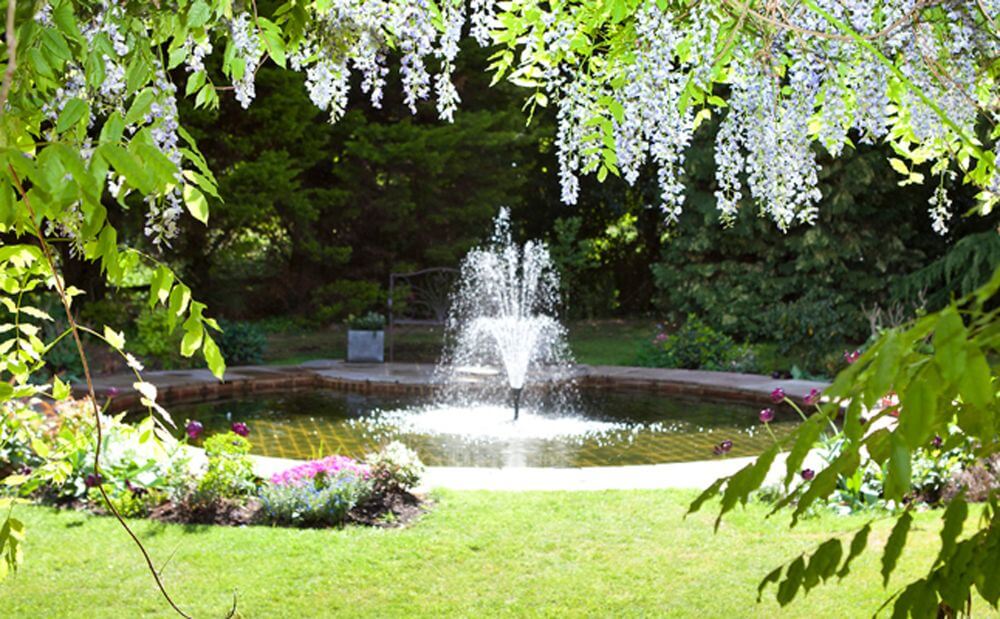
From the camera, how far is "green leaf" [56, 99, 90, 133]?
1484 millimetres

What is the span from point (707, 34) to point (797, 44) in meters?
0.42

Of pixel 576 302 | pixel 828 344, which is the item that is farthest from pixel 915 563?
pixel 576 302

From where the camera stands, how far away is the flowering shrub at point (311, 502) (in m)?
5.10

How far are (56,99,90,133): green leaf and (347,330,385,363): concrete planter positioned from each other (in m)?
11.2

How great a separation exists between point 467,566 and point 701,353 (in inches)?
326

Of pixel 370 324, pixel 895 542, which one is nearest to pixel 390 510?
pixel 895 542

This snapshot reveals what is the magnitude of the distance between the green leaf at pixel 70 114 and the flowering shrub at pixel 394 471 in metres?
4.05

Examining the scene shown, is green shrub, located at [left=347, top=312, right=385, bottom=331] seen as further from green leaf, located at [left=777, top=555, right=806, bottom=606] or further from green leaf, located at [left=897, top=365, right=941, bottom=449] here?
green leaf, located at [left=897, top=365, right=941, bottom=449]

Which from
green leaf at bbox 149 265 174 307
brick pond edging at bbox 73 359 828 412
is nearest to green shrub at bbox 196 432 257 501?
green leaf at bbox 149 265 174 307

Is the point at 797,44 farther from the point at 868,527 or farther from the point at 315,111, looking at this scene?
the point at 315,111

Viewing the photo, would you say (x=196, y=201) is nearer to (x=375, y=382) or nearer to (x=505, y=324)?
(x=375, y=382)

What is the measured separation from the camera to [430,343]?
15391 mm

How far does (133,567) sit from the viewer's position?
436 cm

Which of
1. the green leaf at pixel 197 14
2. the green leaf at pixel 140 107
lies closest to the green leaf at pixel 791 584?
the green leaf at pixel 140 107
